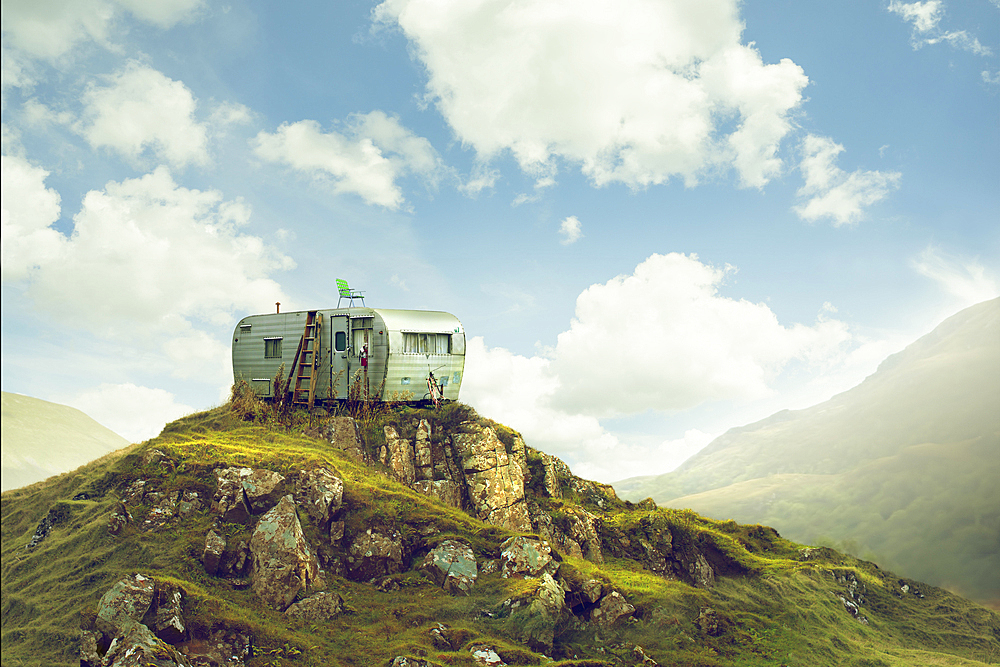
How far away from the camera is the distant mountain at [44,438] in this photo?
466ft

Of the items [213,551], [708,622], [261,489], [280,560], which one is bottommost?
[708,622]

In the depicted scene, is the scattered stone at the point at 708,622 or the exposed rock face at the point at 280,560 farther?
the scattered stone at the point at 708,622

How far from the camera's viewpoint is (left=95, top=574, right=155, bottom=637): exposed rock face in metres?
13.0

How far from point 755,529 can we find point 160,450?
23.8 m

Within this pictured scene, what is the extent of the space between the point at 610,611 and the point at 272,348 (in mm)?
17703

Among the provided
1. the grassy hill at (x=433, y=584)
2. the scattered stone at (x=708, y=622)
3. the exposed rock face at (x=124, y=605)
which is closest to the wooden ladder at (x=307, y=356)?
the grassy hill at (x=433, y=584)

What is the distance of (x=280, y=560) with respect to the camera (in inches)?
611

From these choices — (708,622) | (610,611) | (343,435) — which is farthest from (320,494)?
(708,622)

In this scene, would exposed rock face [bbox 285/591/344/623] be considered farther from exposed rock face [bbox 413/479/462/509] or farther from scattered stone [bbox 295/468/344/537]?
exposed rock face [bbox 413/479/462/509]

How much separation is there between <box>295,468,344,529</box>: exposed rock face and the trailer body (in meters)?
6.25

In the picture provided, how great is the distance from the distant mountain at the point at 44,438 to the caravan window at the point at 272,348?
460ft

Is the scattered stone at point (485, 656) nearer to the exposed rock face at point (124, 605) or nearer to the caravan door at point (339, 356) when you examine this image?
the exposed rock face at point (124, 605)

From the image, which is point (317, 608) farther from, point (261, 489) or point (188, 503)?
point (188, 503)

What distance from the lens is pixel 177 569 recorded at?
15.2 m
